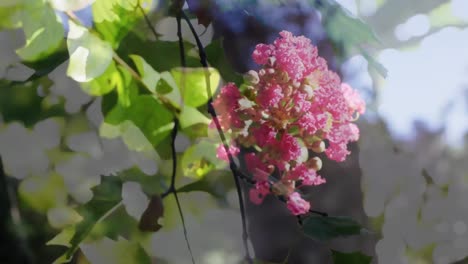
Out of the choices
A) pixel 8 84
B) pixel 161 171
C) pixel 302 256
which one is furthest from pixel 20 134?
pixel 302 256

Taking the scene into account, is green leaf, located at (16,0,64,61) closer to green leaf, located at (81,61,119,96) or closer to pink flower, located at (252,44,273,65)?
green leaf, located at (81,61,119,96)

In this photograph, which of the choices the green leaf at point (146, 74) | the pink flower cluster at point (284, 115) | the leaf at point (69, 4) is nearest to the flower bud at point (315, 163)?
the pink flower cluster at point (284, 115)

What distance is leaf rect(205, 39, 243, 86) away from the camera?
68cm

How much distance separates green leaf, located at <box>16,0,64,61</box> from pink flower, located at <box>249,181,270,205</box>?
280 millimetres

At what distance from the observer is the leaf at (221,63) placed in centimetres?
68

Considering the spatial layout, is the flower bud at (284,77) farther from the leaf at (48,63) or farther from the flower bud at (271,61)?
the leaf at (48,63)

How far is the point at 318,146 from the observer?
0.70m

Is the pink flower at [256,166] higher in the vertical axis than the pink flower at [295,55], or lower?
lower

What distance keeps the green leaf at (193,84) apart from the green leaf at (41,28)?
13 cm

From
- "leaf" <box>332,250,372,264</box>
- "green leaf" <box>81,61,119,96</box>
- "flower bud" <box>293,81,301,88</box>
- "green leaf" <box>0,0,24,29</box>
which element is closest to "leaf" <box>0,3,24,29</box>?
"green leaf" <box>0,0,24,29</box>

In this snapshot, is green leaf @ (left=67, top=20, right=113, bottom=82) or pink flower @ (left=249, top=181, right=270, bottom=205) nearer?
green leaf @ (left=67, top=20, right=113, bottom=82)

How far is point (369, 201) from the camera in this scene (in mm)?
803

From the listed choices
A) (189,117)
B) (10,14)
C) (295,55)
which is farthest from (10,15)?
(295,55)

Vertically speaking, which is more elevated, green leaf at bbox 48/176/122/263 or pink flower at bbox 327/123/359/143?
pink flower at bbox 327/123/359/143
